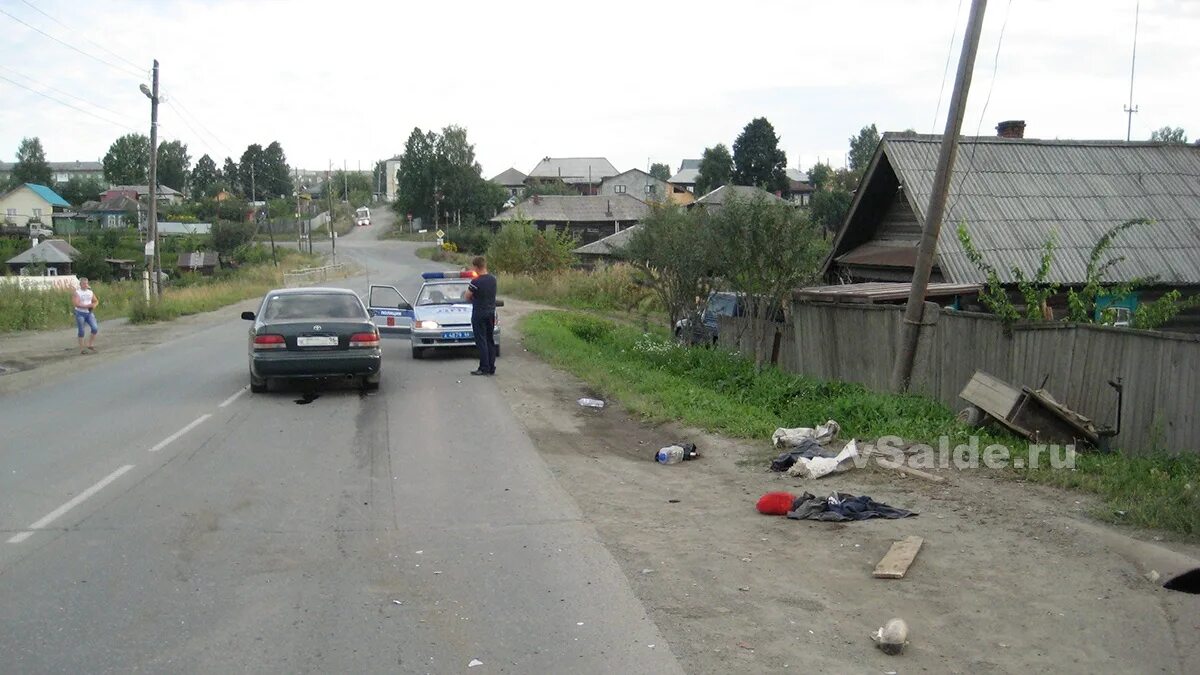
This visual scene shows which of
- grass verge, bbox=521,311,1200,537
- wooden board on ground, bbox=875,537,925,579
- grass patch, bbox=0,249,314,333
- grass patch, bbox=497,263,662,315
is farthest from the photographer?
grass patch, bbox=497,263,662,315

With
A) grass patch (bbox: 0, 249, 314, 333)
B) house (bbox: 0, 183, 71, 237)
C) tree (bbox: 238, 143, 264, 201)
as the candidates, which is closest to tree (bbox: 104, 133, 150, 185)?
tree (bbox: 238, 143, 264, 201)

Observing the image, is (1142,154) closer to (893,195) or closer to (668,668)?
(893,195)

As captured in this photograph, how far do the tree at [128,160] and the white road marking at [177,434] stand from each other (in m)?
140

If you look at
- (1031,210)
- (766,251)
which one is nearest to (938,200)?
(766,251)

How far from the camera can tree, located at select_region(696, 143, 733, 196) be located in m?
84.0

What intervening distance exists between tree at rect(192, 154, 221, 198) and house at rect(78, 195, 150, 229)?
88.9 feet

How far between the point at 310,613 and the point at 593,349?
17.1m

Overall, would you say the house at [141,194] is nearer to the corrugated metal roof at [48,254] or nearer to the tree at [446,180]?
the tree at [446,180]

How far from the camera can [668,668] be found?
197 inches

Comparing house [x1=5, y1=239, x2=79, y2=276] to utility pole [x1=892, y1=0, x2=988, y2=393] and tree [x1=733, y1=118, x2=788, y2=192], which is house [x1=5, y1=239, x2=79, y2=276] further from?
utility pole [x1=892, y1=0, x2=988, y2=393]

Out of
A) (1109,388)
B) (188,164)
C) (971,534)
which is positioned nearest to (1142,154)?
(1109,388)

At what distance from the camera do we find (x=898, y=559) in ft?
21.8

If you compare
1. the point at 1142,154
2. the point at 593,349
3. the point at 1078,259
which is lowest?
the point at 593,349

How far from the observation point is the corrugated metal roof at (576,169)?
128 metres
